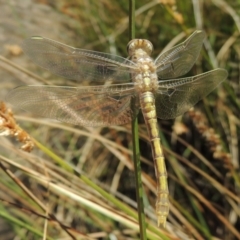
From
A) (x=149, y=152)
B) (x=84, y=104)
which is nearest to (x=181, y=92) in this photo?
(x=84, y=104)

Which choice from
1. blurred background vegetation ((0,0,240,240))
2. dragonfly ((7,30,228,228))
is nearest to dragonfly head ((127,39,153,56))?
dragonfly ((7,30,228,228))

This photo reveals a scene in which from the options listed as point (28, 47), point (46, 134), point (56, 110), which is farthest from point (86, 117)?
point (46, 134)

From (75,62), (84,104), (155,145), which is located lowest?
(155,145)

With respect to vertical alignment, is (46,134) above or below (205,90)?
above

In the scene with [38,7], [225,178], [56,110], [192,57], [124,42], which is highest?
[38,7]

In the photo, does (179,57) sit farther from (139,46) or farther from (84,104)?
(84,104)

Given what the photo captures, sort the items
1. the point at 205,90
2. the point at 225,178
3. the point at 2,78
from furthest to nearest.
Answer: the point at 2,78 < the point at 225,178 < the point at 205,90

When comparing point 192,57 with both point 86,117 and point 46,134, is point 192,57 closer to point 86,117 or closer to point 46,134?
point 86,117
